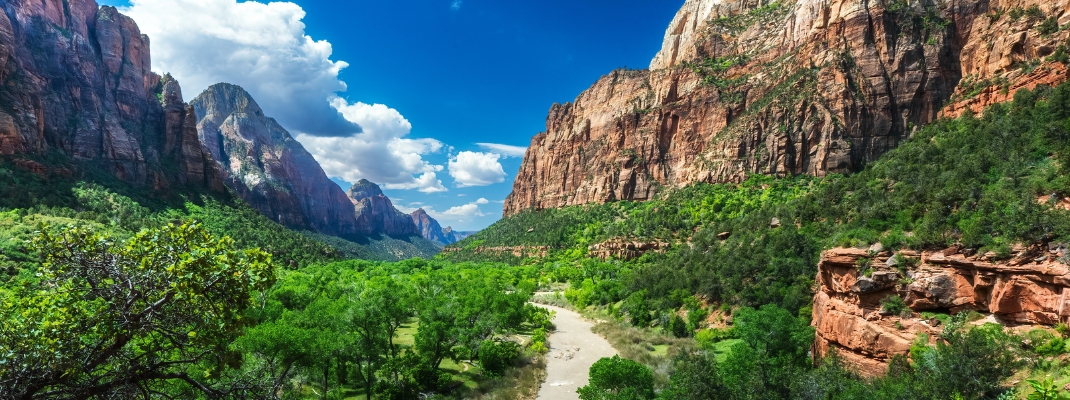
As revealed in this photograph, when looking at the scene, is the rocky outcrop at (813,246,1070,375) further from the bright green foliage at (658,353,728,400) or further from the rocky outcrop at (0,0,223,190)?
the rocky outcrop at (0,0,223,190)

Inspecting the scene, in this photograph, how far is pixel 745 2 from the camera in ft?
422

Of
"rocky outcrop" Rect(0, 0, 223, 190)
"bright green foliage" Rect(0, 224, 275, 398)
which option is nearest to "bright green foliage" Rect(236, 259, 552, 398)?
"bright green foliage" Rect(0, 224, 275, 398)

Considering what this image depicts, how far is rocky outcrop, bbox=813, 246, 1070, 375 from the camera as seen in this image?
1428 centimetres

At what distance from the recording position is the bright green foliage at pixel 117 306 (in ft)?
17.7

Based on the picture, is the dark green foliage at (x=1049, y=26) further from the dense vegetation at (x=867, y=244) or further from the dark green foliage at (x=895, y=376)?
the dark green foliage at (x=895, y=376)

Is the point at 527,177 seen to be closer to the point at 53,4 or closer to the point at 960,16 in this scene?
the point at 960,16

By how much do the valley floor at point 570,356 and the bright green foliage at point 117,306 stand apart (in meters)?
22.2

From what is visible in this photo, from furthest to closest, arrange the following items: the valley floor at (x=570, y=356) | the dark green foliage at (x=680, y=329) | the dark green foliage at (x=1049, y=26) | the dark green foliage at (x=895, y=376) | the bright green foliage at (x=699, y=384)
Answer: the dark green foliage at (x=1049, y=26), the dark green foliage at (x=680, y=329), the valley floor at (x=570, y=356), the bright green foliage at (x=699, y=384), the dark green foliage at (x=895, y=376)

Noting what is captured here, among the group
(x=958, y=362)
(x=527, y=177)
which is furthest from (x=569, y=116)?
(x=958, y=362)

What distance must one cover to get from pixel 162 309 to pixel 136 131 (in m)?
145

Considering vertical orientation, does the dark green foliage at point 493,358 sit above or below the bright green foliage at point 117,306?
below

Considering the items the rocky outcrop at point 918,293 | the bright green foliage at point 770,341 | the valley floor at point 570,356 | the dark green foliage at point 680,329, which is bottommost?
the valley floor at point 570,356

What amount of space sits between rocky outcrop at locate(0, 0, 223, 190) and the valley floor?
87830 mm

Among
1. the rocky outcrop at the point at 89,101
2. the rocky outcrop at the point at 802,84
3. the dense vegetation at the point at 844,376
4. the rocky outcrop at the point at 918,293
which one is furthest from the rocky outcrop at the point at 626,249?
the rocky outcrop at the point at 89,101
